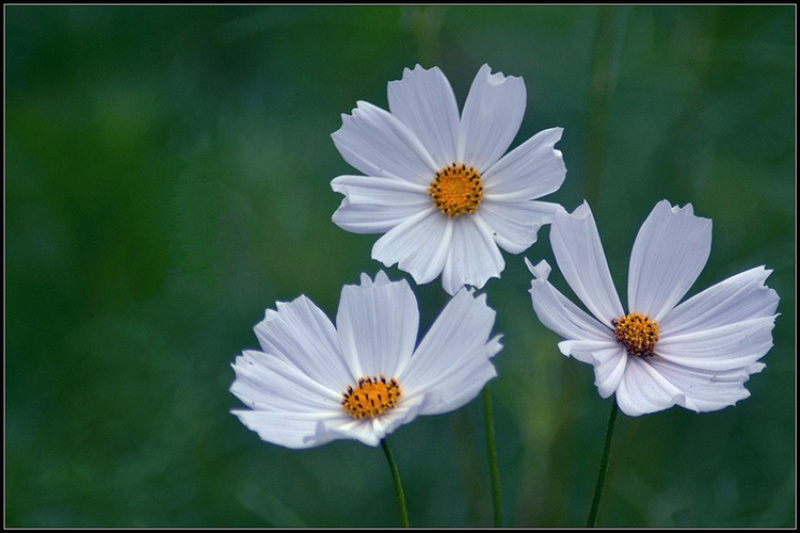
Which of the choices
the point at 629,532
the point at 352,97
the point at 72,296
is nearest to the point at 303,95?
the point at 352,97

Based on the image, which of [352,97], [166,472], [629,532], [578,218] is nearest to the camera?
[578,218]

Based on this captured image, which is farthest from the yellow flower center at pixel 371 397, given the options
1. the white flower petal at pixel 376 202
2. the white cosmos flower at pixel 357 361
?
the white flower petal at pixel 376 202

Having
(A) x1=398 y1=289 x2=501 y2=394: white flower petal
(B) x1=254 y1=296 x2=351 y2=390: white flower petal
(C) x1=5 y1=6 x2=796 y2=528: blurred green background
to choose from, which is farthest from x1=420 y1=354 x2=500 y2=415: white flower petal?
(C) x1=5 y1=6 x2=796 y2=528: blurred green background

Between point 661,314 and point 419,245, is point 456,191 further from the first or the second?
point 661,314

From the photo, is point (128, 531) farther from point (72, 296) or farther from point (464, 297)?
point (464, 297)

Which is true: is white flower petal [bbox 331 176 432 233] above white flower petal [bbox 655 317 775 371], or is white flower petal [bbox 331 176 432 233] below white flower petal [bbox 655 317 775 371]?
above

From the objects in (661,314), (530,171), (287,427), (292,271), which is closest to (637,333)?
(661,314)

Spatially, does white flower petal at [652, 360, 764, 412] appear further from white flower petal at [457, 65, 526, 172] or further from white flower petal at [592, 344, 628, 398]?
white flower petal at [457, 65, 526, 172]
